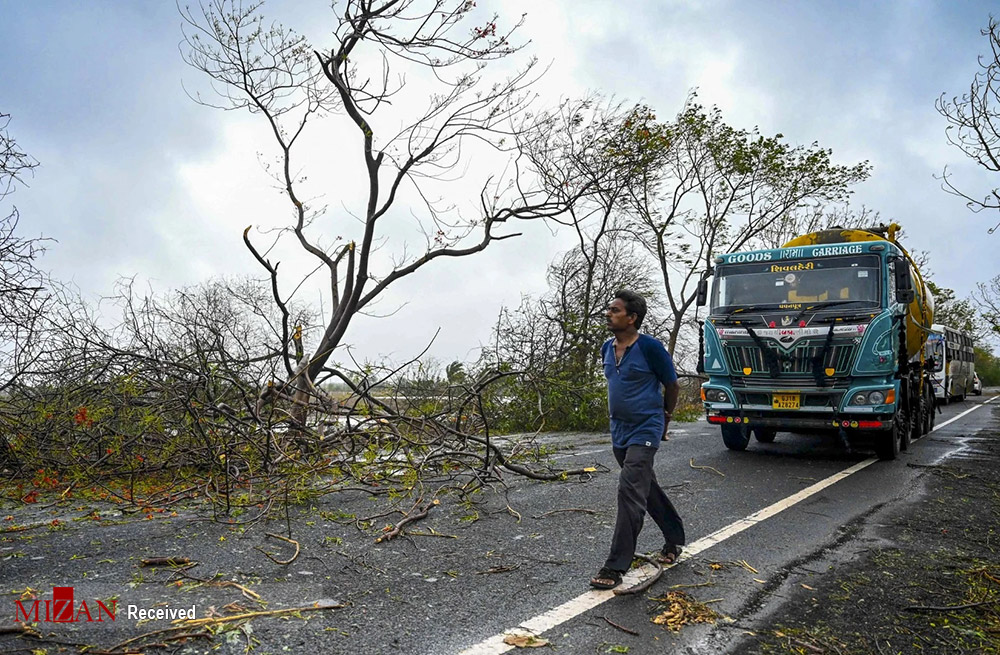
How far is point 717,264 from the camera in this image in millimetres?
11164

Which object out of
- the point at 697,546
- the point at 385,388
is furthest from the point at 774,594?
the point at 385,388

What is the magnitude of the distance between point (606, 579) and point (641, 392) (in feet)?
3.97

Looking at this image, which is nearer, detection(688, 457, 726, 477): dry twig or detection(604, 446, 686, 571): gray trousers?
detection(604, 446, 686, 571): gray trousers

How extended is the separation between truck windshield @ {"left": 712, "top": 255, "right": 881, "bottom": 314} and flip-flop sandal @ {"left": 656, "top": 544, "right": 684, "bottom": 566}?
6.16 metres

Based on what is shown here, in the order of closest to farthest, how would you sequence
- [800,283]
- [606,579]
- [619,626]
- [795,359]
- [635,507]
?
[619,626] → [606,579] → [635,507] → [795,359] → [800,283]

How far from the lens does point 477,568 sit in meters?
4.77

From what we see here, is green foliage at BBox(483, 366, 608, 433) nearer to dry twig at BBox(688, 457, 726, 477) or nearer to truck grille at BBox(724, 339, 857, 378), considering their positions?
truck grille at BBox(724, 339, 857, 378)

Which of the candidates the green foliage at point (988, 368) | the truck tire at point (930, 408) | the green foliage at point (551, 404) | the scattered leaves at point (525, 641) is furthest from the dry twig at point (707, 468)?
the green foliage at point (988, 368)

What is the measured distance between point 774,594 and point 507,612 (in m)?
1.65

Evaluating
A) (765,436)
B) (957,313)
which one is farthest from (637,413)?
(957,313)

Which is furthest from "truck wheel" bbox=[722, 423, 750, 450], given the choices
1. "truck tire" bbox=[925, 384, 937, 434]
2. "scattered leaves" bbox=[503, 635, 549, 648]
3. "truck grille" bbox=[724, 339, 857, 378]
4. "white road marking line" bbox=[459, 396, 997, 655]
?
"scattered leaves" bbox=[503, 635, 549, 648]

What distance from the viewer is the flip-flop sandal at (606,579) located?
171 inches

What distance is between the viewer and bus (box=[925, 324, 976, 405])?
887 inches

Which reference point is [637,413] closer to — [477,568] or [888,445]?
[477,568]
